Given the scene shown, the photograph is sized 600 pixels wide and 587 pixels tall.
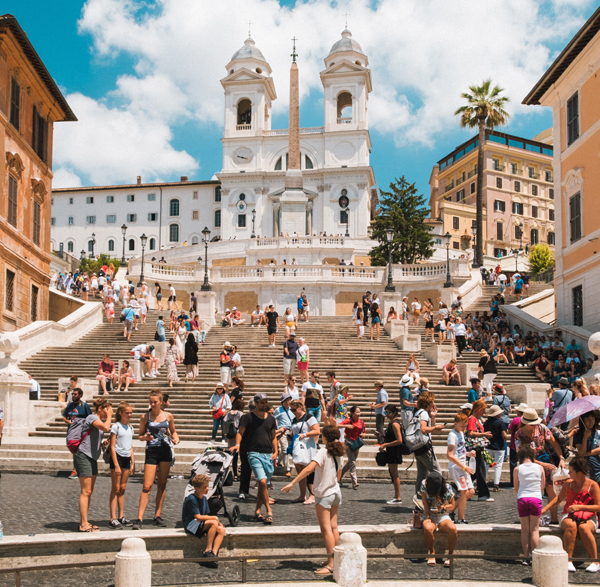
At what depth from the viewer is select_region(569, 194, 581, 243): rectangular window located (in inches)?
1062

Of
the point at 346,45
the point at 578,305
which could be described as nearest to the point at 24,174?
the point at 578,305

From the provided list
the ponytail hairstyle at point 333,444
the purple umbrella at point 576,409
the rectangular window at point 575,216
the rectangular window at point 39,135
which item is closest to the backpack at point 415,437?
the ponytail hairstyle at point 333,444

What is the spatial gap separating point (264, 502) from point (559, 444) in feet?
13.9

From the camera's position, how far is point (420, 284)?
136 feet

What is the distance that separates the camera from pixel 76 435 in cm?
1000

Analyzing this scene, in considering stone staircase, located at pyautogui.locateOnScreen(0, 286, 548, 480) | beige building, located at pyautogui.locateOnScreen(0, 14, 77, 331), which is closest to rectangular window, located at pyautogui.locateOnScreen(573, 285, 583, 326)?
stone staircase, located at pyautogui.locateOnScreen(0, 286, 548, 480)

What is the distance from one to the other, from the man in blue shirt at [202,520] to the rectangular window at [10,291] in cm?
2134

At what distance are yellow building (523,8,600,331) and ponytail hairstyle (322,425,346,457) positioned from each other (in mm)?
18146

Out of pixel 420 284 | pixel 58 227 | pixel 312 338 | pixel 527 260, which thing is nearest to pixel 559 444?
pixel 312 338

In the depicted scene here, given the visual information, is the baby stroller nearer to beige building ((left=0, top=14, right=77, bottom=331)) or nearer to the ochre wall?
beige building ((left=0, top=14, right=77, bottom=331))

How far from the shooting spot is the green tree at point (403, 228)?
5288 cm

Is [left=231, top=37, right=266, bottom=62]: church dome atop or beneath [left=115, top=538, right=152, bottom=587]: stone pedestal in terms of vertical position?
atop

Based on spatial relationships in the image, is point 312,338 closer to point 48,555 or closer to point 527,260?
point 48,555

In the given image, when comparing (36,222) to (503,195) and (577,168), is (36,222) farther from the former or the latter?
(503,195)
